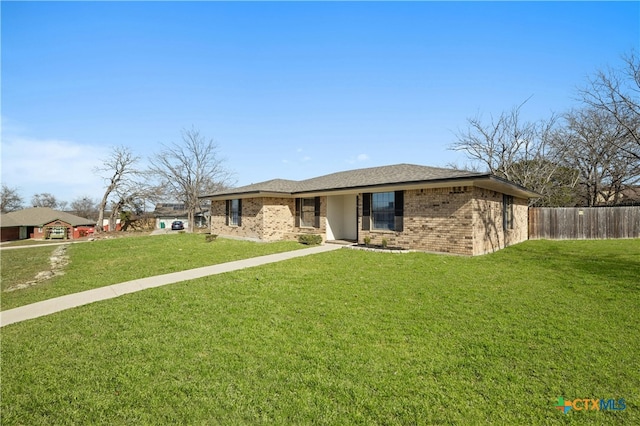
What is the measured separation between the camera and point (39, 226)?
3078 centimetres

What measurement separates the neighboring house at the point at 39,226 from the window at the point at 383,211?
3445 cm

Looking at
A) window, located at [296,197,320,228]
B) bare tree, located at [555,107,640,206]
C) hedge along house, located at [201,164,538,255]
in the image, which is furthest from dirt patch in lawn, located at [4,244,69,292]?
bare tree, located at [555,107,640,206]

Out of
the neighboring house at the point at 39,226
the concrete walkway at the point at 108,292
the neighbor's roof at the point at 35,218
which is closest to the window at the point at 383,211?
the concrete walkway at the point at 108,292

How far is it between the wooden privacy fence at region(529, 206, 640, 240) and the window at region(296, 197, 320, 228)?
13.7 m

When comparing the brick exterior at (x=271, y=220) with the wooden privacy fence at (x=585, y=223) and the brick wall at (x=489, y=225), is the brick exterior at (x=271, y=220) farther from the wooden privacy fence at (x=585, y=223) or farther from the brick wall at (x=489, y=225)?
the wooden privacy fence at (x=585, y=223)

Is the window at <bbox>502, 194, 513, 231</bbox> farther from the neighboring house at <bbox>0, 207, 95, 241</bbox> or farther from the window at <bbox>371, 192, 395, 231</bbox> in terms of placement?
the neighboring house at <bbox>0, 207, 95, 241</bbox>

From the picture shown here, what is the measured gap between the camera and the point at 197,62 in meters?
11.8

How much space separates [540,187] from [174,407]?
29.7m

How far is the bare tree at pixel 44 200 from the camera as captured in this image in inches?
2234

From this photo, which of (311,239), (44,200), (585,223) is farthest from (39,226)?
(585,223)

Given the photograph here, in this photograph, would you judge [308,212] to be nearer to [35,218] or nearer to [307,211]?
[307,211]

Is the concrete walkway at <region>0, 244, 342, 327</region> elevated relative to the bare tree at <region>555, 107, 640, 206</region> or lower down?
lower down

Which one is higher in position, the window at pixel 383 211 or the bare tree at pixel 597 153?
the bare tree at pixel 597 153

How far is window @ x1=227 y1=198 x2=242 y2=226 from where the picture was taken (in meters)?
19.0
